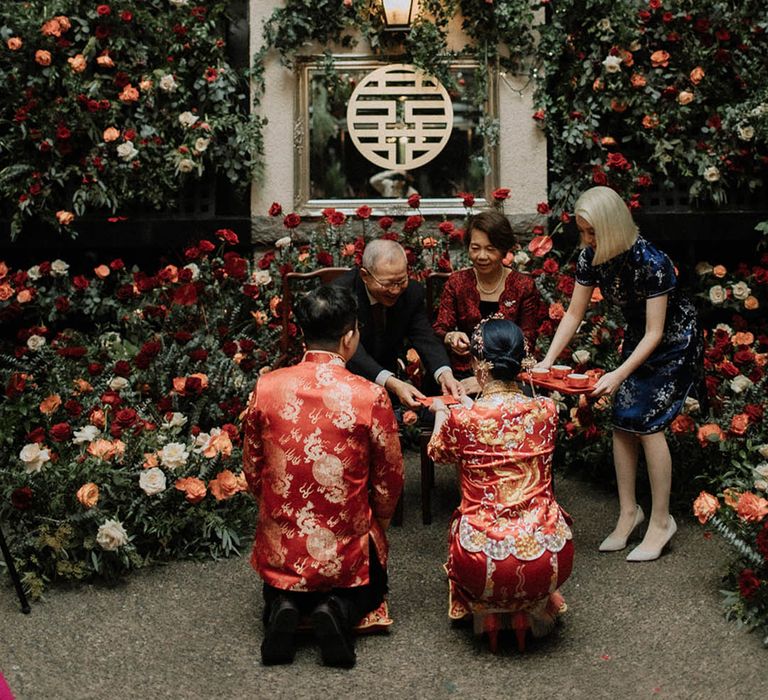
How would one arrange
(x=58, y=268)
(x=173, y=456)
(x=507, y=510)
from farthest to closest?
1. (x=58, y=268)
2. (x=173, y=456)
3. (x=507, y=510)

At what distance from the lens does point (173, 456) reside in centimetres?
389

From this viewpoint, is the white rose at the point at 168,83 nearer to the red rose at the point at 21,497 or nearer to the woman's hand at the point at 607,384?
the red rose at the point at 21,497

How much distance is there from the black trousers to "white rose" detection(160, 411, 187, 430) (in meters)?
1.23

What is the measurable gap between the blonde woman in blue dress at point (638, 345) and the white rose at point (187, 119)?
2748 mm

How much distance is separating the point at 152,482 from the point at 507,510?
1496mm

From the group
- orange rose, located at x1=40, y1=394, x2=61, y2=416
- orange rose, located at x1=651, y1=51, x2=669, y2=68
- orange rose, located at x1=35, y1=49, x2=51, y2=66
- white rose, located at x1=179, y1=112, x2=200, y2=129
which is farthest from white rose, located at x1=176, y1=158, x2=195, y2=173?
orange rose, located at x1=651, y1=51, x2=669, y2=68

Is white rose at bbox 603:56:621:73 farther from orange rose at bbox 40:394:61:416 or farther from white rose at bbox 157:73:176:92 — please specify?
orange rose at bbox 40:394:61:416

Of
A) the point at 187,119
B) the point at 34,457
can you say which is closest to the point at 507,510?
the point at 34,457

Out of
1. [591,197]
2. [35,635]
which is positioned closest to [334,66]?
[591,197]

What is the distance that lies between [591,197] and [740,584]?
59.0 inches

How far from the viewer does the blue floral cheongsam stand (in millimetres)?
3816

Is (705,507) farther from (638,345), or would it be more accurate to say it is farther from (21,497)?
(21,497)

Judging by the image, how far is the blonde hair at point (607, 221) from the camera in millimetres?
3693

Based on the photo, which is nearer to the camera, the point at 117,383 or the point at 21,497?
the point at 21,497
